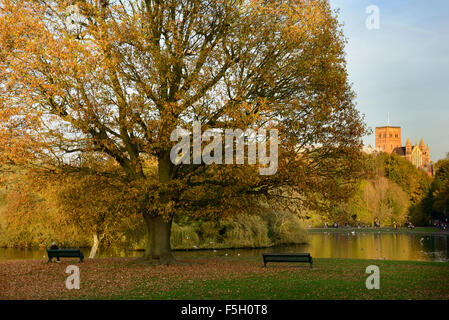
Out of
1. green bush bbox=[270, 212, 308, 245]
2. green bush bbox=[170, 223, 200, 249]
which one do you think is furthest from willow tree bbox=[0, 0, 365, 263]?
green bush bbox=[270, 212, 308, 245]

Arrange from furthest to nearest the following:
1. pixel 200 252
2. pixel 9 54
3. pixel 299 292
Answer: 1. pixel 200 252
2. pixel 9 54
3. pixel 299 292

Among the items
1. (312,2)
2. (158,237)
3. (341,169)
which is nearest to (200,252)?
(158,237)

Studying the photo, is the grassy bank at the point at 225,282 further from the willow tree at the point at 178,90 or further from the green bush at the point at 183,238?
the green bush at the point at 183,238

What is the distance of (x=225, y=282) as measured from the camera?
1361 centimetres

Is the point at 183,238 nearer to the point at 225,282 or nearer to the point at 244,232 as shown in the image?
the point at 244,232

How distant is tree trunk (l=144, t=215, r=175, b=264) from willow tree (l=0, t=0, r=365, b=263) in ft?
0.15

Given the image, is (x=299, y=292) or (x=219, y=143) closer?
(x=299, y=292)

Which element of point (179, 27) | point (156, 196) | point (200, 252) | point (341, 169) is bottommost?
point (200, 252)

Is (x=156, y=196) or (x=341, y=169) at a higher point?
(x=341, y=169)

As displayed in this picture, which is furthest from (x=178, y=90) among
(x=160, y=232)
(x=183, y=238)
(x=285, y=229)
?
(x=285, y=229)

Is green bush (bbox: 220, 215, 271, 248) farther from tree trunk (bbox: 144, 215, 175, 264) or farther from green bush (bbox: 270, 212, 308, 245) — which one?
tree trunk (bbox: 144, 215, 175, 264)

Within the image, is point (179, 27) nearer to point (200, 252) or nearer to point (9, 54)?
point (9, 54)
